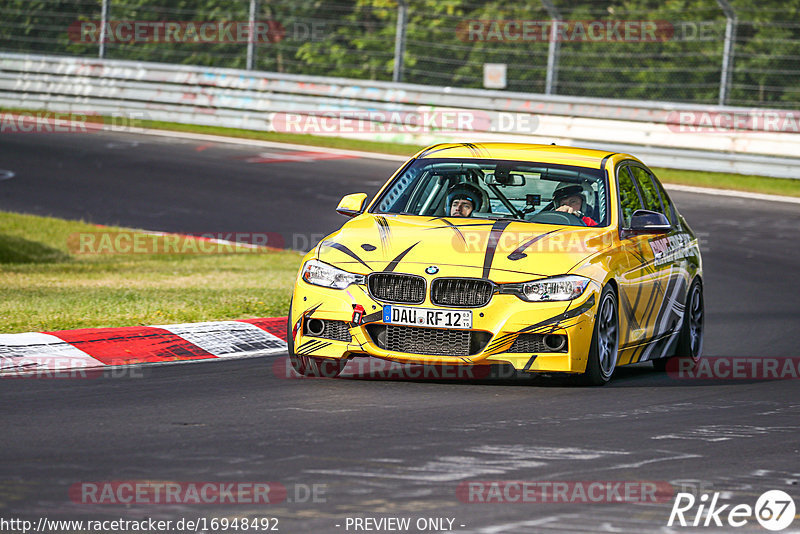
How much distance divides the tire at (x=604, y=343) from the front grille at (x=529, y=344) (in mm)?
347

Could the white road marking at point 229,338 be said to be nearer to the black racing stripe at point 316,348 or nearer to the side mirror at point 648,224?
the black racing stripe at point 316,348

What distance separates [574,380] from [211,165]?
16.0 meters

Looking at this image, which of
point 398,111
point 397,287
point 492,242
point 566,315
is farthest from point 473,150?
point 398,111

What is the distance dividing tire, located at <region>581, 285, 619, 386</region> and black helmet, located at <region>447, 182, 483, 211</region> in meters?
1.32

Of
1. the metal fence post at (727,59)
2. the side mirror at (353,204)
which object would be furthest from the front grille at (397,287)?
the metal fence post at (727,59)

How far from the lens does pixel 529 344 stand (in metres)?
8.68

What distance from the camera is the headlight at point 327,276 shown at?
8836mm

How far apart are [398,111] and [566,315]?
18.3m

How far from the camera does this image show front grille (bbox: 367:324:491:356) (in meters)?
8.62

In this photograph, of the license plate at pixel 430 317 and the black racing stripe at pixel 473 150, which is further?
the black racing stripe at pixel 473 150

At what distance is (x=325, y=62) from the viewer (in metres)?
29.9

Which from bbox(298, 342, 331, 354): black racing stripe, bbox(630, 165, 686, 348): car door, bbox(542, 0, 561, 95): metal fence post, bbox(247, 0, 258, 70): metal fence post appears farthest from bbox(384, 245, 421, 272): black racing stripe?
bbox(247, 0, 258, 70): metal fence post

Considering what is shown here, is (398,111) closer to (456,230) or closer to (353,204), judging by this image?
(353,204)

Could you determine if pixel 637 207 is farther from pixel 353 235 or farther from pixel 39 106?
pixel 39 106
